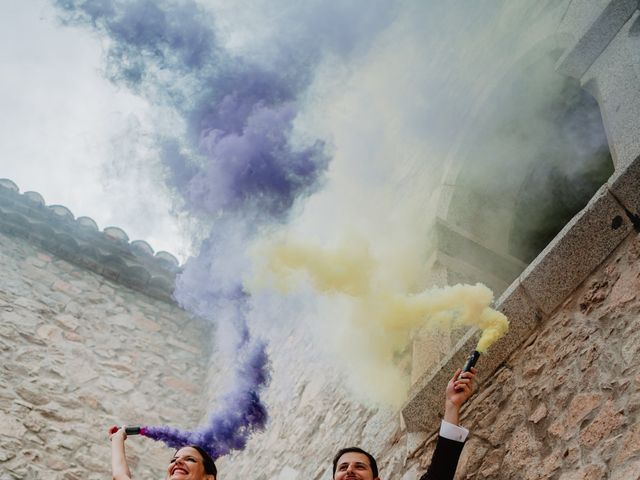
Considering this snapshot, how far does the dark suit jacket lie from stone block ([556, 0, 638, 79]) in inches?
80.4

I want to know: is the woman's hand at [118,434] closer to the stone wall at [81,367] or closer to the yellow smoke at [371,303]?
the yellow smoke at [371,303]

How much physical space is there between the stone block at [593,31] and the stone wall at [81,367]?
4601mm

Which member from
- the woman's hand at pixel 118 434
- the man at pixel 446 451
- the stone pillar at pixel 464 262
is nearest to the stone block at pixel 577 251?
the man at pixel 446 451

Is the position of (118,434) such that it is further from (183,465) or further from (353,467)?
(353,467)

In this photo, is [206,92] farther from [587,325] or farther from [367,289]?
[587,325]

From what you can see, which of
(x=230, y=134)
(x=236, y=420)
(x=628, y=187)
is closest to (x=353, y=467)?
(x=628, y=187)

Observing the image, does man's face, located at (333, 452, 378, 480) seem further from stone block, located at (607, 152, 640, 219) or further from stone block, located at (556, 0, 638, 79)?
stone block, located at (556, 0, 638, 79)

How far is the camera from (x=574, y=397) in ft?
6.72

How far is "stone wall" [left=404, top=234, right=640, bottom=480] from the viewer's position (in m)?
1.84

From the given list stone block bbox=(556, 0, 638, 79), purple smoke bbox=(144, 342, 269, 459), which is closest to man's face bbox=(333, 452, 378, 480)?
purple smoke bbox=(144, 342, 269, 459)

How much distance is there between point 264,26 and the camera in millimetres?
6199

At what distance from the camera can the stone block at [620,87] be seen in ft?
8.21

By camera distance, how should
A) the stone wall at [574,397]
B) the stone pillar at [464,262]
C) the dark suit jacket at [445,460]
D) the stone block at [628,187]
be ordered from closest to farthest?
the stone wall at [574,397], the dark suit jacket at [445,460], the stone block at [628,187], the stone pillar at [464,262]

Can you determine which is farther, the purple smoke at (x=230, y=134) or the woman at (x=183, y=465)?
the purple smoke at (x=230, y=134)
